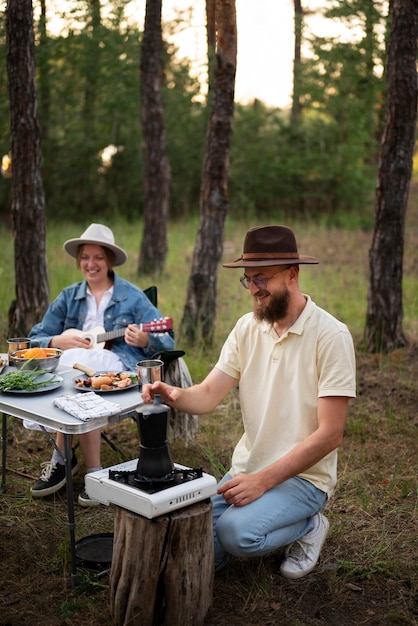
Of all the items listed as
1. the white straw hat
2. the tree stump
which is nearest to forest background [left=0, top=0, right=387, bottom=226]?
the white straw hat

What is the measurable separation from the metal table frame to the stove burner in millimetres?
257

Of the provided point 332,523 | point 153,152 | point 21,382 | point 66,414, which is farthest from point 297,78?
point 66,414

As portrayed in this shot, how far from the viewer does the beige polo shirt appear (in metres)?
3.08

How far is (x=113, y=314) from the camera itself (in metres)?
4.59

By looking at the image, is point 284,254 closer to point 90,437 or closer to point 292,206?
point 90,437

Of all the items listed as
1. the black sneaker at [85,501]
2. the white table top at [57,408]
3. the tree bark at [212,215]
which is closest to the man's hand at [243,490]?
the white table top at [57,408]

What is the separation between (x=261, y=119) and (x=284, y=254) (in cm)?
1619

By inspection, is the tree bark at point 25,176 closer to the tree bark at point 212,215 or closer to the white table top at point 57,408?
the tree bark at point 212,215

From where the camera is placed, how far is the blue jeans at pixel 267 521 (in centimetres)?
304

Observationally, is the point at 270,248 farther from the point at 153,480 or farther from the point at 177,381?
the point at 177,381

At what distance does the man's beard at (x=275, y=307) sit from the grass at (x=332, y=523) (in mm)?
1182

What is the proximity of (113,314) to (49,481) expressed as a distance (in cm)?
113

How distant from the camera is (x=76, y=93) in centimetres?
1767

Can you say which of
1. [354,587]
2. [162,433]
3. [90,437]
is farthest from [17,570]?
[354,587]
